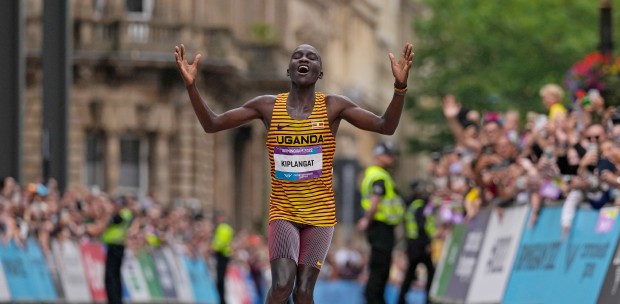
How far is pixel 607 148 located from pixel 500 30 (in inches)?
1889

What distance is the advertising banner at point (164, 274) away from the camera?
1551 inches

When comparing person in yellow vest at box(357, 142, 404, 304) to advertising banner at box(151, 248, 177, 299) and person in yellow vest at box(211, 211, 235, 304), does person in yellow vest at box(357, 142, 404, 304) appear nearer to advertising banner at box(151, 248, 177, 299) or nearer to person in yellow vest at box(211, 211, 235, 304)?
person in yellow vest at box(211, 211, 235, 304)

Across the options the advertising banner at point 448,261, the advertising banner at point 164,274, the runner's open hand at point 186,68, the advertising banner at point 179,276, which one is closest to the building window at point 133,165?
the advertising banner at point 179,276

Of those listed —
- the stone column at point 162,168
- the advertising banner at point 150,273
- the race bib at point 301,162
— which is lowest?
the stone column at point 162,168

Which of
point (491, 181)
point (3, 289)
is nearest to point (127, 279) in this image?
point (3, 289)

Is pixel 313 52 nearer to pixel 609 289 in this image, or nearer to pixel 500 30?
pixel 609 289

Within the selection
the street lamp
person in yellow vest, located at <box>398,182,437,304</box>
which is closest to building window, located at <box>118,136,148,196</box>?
the street lamp

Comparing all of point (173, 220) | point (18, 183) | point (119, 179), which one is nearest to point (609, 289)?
point (18, 183)

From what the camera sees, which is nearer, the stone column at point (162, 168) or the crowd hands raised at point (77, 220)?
the crowd hands raised at point (77, 220)

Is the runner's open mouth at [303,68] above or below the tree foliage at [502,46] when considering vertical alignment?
above

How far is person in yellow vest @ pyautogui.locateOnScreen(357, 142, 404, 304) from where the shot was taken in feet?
85.7

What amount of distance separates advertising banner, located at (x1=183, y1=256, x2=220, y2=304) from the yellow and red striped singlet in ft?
80.0

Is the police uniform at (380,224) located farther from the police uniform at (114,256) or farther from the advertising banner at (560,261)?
the police uniform at (114,256)

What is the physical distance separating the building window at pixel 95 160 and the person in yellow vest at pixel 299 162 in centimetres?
4046
